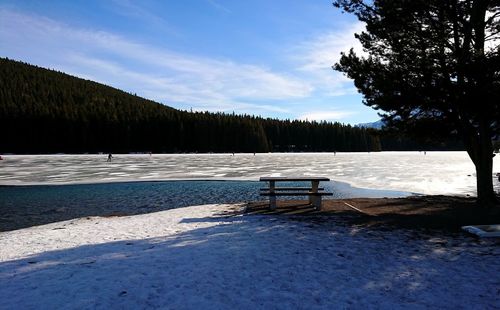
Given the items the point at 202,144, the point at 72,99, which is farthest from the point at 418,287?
the point at 72,99

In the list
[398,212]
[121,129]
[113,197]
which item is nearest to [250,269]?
[398,212]

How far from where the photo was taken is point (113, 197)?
20141 mm

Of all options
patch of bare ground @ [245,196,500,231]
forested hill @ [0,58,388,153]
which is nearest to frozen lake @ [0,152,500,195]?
patch of bare ground @ [245,196,500,231]

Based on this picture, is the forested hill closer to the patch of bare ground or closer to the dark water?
the dark water

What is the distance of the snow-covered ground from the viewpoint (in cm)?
505

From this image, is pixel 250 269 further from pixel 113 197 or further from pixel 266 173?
pixel 266 173

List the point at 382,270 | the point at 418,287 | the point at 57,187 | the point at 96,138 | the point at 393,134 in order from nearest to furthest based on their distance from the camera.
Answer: the point at 418,287 < the point at 382,270 < the point at 393,134 < the point at 57,187 < the point at 96,138

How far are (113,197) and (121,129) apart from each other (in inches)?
4550

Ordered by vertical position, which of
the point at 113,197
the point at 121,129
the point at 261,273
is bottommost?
the point at 113,197

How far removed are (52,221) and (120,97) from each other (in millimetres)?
177474

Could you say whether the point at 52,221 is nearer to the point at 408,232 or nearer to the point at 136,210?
the point at 136,210

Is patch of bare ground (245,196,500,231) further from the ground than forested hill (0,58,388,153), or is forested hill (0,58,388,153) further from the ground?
forested hill (0,58,388,153)

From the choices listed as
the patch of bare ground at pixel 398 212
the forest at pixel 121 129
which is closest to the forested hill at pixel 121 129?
the forest at pixel 121 129

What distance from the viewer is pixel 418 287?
5.50 m
